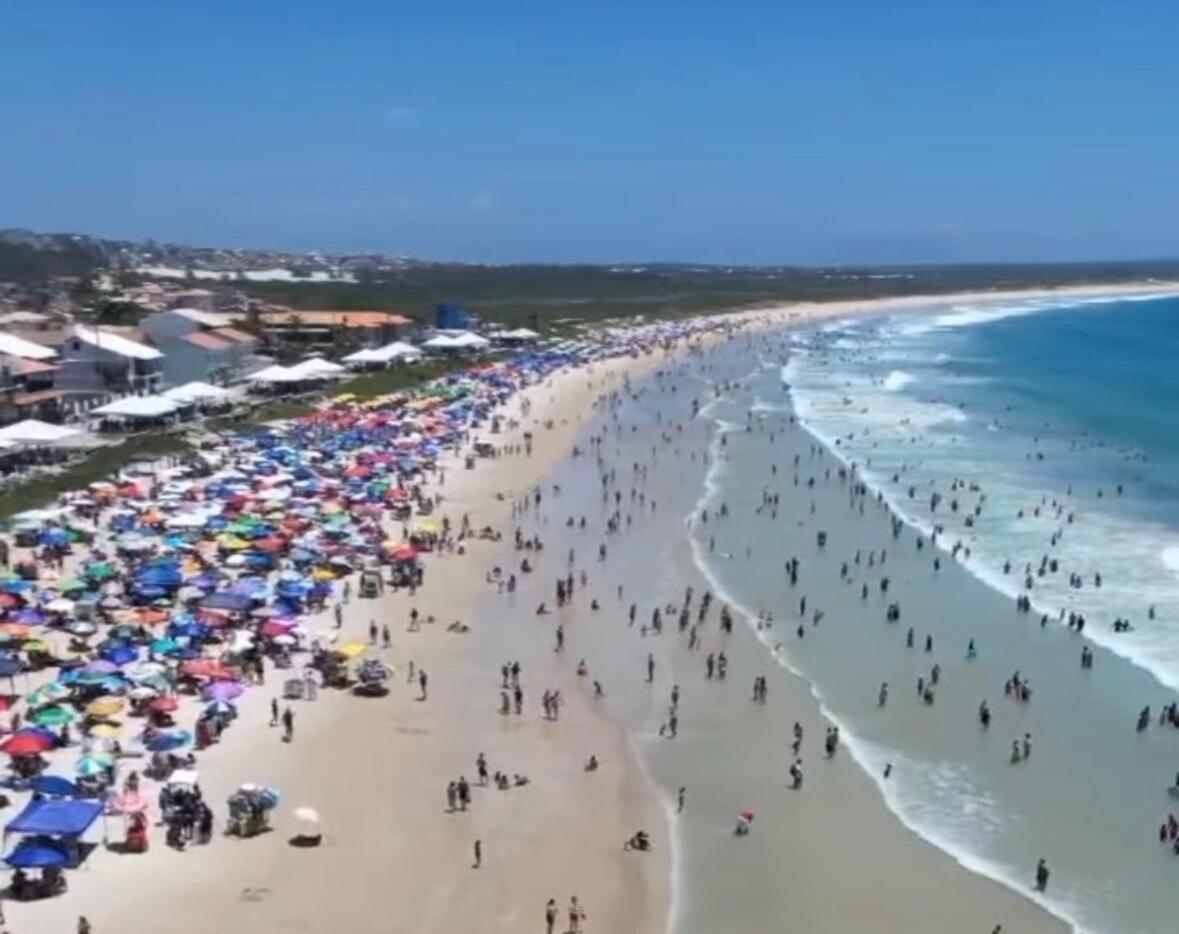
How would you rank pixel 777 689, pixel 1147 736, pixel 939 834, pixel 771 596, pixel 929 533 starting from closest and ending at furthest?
pixel 939 834, pixel 1147 736, pixel 777 689, pixel 771 596, pixel 929 533

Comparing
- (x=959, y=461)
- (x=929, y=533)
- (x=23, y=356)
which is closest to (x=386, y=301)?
(x=23, y=356)

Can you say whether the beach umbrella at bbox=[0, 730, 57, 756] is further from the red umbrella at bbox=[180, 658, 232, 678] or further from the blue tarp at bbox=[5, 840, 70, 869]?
the red umbrella at bbox=[180, 658, 232, 678]

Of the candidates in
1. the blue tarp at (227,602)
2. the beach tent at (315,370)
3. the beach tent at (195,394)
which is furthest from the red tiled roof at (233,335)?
the blue tarp at (227,602)

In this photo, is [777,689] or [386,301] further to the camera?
[386,301]

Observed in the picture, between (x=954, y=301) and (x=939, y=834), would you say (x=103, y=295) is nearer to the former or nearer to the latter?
(x=939, y=834)

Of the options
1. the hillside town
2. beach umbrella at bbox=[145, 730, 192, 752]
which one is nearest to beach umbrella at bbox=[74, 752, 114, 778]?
beach umbrella at bbox=[145, 730, 192, 752]

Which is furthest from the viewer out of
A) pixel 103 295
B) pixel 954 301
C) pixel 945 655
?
pixel 954 301

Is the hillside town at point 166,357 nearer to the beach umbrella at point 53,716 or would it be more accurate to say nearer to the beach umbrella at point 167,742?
the beach umbrella at point 53,716
